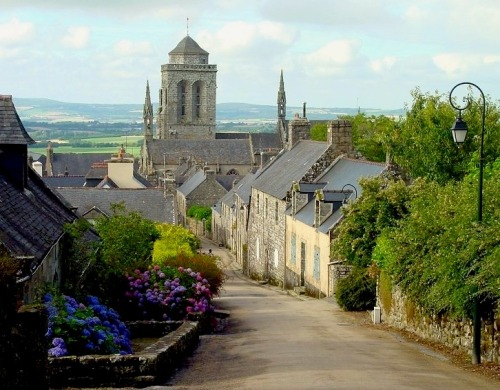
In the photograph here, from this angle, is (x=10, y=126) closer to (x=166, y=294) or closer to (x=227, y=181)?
(x=166, y=294)

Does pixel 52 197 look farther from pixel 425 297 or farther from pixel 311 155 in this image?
pixel 311 155

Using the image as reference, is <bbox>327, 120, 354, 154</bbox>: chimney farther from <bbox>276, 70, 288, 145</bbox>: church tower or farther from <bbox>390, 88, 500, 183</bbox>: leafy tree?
<bbox>276, 70, 288, 145</bbox>: church tower

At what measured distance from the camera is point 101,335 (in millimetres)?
16688

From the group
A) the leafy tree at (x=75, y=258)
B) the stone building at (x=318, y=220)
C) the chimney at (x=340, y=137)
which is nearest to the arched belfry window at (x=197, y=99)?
the stone building at (x=318, y=220)

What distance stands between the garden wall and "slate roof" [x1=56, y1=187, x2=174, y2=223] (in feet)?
83.6

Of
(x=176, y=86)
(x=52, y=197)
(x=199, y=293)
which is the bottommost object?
(x=199, y=293)

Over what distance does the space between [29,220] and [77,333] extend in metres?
4.49

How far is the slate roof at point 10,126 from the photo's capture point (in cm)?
2181

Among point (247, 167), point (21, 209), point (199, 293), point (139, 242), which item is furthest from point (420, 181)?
point (247, 167)

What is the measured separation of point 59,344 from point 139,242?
70.4 ft

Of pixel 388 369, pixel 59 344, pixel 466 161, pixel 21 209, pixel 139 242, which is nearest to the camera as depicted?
pixel 59 344

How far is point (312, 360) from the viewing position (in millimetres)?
18375

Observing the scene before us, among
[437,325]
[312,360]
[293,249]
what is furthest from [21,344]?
[293,249]

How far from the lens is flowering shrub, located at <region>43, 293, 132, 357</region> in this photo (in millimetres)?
16078
